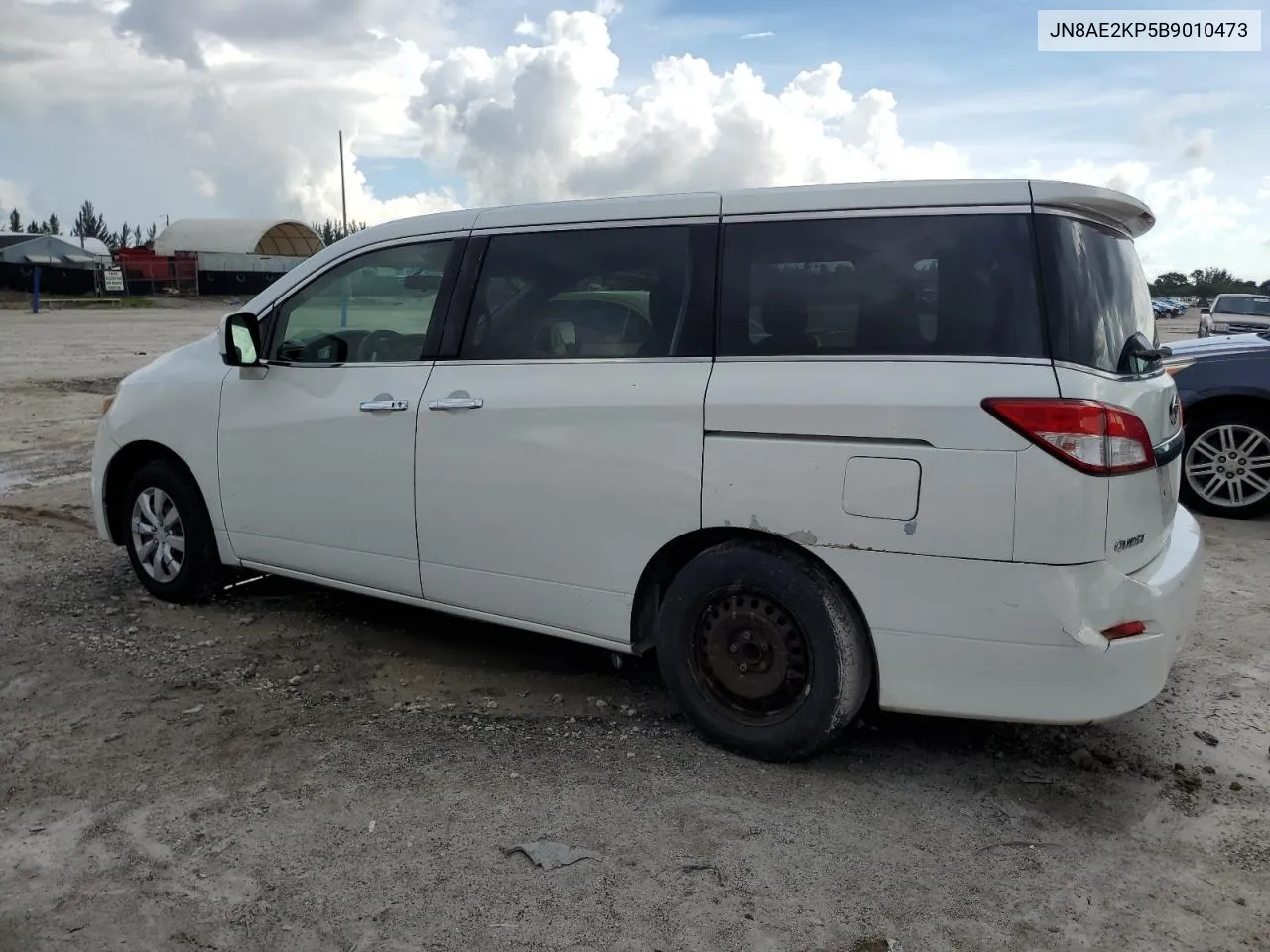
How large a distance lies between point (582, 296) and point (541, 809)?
184 centimetres

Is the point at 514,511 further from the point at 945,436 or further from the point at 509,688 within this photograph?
the point at 945,436

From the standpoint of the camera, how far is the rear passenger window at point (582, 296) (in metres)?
3.83

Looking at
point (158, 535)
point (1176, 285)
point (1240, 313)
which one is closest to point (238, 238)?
point (1240, 313)

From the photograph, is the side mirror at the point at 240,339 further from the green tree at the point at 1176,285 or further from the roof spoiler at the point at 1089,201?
the green tree at the point at 1176,285

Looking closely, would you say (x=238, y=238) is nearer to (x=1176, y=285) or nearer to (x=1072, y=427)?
(x=1072, y=427)

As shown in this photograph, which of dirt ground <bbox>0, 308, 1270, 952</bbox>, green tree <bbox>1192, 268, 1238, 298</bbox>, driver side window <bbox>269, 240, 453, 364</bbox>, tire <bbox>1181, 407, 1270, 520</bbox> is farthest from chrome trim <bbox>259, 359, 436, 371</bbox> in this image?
green tree <bbox>1192, 268, 1238, 298</bbox>

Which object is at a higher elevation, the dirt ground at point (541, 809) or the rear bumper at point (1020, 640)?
the rear bumper at point (1020, 640)

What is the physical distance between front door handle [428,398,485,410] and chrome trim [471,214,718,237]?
69 centimetres

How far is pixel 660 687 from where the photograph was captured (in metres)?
4.47

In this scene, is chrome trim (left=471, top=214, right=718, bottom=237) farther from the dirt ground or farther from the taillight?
the dirt ground

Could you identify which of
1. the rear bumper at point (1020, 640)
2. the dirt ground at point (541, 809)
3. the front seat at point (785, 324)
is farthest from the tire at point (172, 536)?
the rear bumper at point (1020, 640)

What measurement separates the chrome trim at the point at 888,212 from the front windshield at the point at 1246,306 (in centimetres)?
2462

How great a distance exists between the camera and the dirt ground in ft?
9.30

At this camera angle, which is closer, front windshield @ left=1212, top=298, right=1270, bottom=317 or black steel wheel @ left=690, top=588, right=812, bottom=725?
black steel wheel @ left=690, top=588, right=812, bottom=725
